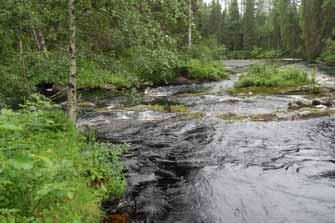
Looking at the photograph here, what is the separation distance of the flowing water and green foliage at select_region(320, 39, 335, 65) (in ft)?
111

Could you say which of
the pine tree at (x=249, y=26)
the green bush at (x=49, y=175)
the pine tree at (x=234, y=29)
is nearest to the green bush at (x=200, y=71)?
the green bush at (x=49, y=175)

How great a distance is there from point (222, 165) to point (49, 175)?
592cm

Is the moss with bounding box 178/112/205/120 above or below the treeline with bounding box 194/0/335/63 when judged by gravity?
below

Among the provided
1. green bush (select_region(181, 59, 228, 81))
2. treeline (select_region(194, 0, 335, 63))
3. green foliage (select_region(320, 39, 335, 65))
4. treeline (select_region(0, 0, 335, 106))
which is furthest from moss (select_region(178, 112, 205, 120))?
treeline (select_region(194, 0, 335, 63))

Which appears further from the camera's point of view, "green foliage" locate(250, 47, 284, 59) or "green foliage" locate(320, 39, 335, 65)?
"green foliage" locate(250, 47, 284, 59)

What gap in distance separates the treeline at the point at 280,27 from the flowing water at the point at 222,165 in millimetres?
37772

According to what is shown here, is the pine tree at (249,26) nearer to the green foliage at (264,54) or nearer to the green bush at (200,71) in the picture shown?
the green foliage at (264,54)

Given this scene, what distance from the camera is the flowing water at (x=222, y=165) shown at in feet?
22.5

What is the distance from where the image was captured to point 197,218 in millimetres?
6543

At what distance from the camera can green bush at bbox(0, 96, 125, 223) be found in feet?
12.4

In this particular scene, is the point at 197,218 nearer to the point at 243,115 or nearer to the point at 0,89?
the point at 0,89

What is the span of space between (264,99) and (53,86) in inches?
471

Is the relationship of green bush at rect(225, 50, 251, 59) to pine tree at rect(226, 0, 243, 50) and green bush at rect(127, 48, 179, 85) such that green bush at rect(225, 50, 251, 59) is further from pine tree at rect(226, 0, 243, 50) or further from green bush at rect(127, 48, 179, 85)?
green bush at rect(127, 48, 179, 85)

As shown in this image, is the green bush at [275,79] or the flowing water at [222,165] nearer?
the flowing water at [222,165]
